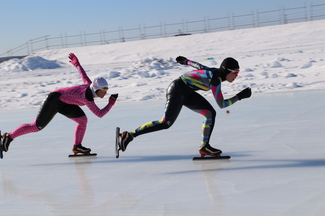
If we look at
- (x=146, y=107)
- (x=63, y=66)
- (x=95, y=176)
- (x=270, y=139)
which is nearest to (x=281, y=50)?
(x=63, y=66)

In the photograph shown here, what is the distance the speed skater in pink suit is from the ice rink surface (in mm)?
285

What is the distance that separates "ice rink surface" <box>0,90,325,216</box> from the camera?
3125mm

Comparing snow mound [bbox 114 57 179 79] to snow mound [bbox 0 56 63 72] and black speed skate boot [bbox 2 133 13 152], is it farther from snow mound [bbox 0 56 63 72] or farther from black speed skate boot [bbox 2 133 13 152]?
black speed skate boot [bbox 2 133 13 152]

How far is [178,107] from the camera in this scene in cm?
464

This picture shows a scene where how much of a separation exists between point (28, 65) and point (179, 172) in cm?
2468

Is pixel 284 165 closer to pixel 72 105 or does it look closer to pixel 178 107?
pixel 178 107

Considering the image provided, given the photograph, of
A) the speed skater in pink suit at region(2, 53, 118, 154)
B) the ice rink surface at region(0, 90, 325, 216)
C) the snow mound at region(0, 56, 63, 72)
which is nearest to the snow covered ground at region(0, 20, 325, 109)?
the snow mound at region(0, 56, 63, 72)

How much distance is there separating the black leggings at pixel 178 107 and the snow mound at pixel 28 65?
22999 mm

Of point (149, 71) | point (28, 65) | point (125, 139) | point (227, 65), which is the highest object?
point (28, 65)

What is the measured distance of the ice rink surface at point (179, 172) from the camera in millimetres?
3125

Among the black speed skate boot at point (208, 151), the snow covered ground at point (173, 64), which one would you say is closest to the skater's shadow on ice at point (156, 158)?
the black speed skate boot at point (208, 151)

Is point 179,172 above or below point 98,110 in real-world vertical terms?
below

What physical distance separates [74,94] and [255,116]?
132 inches

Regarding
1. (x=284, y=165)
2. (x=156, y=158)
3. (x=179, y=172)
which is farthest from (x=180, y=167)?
(x=284, y=165)
